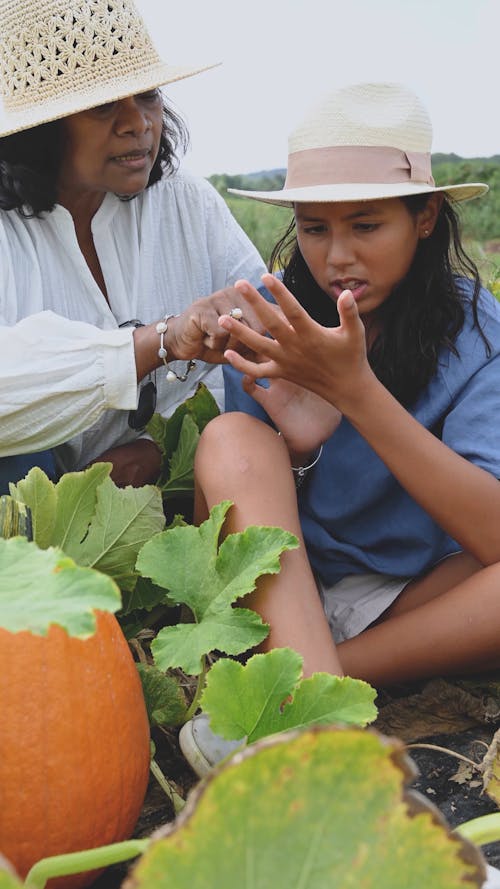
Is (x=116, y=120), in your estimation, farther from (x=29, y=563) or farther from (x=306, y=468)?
(x=29, y=563)

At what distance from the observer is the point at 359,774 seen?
0.64 m

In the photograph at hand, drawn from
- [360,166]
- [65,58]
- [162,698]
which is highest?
[65,58]

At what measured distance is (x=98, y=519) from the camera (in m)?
1.44

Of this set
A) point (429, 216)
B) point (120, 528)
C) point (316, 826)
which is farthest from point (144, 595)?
point (316, 826)

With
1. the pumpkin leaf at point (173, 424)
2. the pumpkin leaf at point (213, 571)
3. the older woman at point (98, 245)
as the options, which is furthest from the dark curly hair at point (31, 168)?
the pumpkin leaf at point (213, 571)

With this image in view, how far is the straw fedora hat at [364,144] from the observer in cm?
163

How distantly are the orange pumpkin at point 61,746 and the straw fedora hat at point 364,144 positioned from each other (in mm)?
810

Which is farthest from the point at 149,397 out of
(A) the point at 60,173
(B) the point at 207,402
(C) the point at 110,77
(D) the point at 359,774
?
(D) the point at 359,774

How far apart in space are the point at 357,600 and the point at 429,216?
647mm

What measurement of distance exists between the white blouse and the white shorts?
0.47m

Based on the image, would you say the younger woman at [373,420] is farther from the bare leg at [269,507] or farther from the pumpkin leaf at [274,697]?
the pumpkin leaf at [274,697]

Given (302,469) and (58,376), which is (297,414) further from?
(58,376)

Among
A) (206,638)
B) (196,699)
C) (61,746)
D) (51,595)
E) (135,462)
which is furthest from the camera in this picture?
(135,462)

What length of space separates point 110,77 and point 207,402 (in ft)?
1.96
